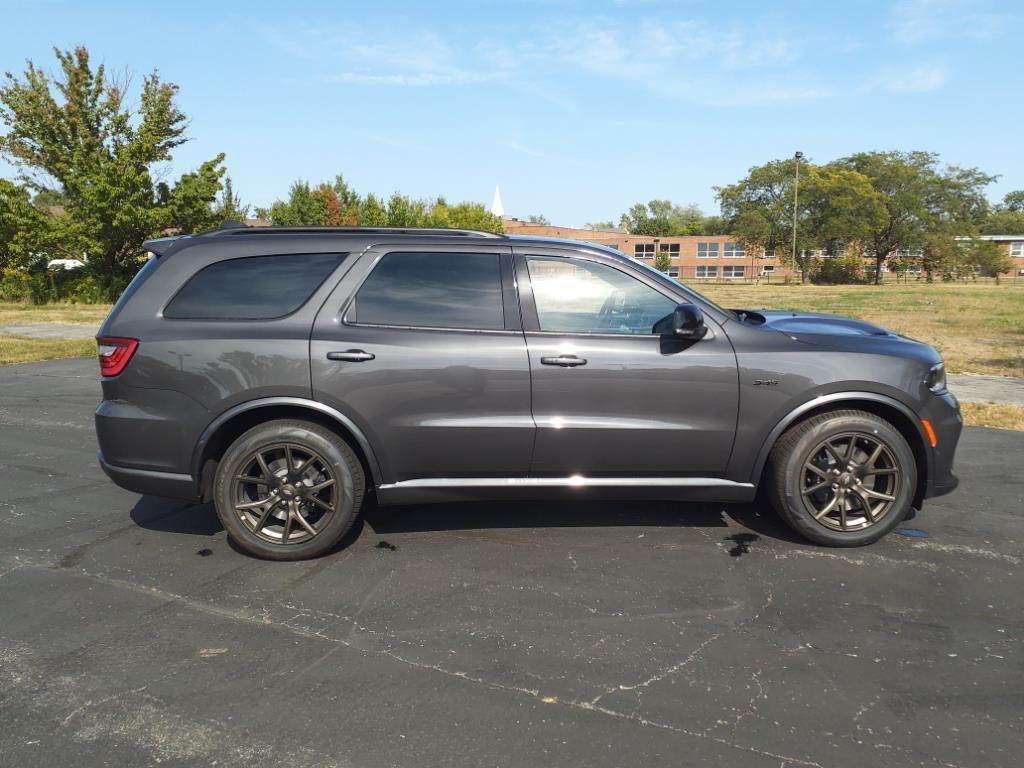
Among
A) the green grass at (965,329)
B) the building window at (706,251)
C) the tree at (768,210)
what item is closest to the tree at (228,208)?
the green grass at (965,329)

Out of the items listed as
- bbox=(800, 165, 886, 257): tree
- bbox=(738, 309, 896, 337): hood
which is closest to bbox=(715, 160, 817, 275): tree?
bbox=(800, 165, 886, 257): tree

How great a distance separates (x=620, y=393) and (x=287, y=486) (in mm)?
1879

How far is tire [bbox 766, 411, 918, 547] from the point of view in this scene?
4.14 meters

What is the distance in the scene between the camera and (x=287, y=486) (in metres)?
4.07

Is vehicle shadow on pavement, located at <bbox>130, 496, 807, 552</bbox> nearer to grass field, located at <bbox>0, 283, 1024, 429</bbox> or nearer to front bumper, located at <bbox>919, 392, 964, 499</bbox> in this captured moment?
front bumper, located at <bbox>919, 392, 964, 499</bbox>

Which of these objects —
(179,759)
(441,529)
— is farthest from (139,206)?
(179,759)

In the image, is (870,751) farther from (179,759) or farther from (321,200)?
(321,200)

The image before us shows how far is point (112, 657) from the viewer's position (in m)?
3.08

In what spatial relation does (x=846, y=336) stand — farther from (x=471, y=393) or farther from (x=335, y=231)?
(x=335, y=231)

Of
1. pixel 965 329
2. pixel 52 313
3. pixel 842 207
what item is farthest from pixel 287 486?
pixel 842 207

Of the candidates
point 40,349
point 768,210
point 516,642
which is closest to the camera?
point 516,642

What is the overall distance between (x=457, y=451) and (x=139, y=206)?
2530 cm

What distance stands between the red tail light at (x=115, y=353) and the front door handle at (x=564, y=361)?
2217 mm

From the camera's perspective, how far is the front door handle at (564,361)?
4.03m
